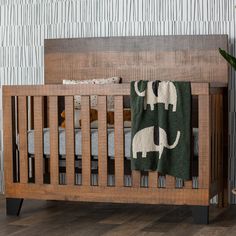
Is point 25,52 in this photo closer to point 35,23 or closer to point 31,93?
point 35,23

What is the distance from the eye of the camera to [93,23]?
385 cm

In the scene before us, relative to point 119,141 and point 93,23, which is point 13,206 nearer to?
point 119,141

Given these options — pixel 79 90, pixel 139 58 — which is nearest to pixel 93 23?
pixel 139 58

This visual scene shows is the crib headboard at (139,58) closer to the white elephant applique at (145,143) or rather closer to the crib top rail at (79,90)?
the crib top rail at (79,90)

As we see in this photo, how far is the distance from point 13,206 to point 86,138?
0.51 meters

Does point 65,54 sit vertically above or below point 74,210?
above

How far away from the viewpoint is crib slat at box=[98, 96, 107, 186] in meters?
3.05

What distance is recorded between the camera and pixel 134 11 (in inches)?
148

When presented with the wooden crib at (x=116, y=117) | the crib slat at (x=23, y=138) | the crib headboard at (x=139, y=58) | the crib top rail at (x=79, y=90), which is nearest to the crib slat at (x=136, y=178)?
the wooden crib at (x=116, y=117)

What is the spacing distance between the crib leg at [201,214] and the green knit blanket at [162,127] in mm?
157

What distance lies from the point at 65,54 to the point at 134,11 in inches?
18.4

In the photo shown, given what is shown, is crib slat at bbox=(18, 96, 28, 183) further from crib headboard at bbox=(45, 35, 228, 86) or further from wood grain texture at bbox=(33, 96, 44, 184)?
crib headboard at bbox=(45, 35, 228, 86)

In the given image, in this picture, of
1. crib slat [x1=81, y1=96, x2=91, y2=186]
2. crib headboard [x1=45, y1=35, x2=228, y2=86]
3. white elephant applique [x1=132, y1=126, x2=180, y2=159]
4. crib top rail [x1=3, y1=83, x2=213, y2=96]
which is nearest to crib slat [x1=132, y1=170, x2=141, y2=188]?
white elephant applique [x1=132, y1=126, x2=180, y2=159]

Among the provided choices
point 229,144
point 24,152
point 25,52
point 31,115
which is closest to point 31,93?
point 24,152
